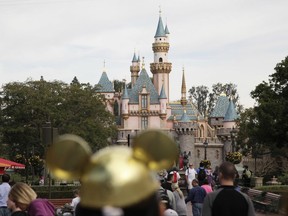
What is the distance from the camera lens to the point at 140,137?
2852 mm

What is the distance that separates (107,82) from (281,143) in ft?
241

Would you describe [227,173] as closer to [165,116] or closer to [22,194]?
[22,194]

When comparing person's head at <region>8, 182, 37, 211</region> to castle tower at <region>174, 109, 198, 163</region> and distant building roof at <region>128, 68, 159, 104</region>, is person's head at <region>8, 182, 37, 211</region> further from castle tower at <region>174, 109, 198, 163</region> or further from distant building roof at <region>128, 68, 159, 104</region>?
distant building roof at <region>128, 68, 159, 104</region>

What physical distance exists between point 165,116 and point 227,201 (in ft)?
342

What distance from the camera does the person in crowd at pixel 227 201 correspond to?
21.3ft

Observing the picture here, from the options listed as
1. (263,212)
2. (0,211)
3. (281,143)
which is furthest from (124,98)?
(0,211)

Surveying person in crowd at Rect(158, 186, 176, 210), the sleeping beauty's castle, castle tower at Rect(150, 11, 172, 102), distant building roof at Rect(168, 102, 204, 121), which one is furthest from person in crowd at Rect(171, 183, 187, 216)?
castle tower at Rect(150, 11, 172, 102)

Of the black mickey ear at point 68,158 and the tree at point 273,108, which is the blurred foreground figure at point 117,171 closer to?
the black mickey ear at point 68,158

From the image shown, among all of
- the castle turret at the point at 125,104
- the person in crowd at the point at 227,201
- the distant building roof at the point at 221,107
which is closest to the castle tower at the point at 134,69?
the castle turret at the point at 125,104

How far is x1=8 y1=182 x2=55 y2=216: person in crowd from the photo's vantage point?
22.2 feet

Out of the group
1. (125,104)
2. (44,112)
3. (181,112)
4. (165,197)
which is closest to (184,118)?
(181,112)

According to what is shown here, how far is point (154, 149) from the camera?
2.86 metres

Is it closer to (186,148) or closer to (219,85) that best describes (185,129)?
(186,148)

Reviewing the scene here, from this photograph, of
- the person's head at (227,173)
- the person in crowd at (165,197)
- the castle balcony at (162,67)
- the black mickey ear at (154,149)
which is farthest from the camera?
the castle balcony at (162,67)
